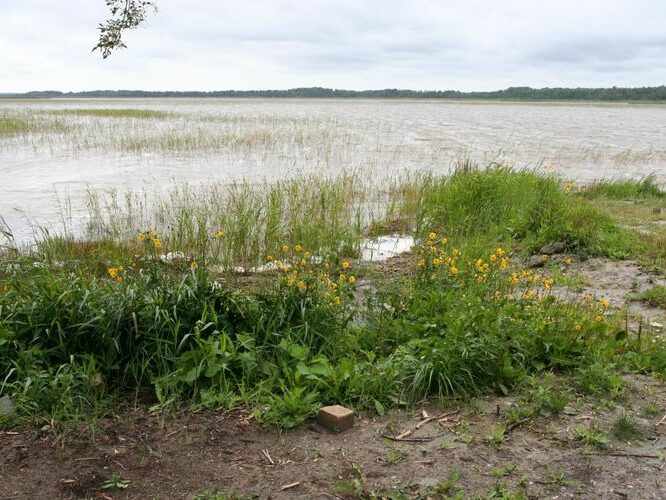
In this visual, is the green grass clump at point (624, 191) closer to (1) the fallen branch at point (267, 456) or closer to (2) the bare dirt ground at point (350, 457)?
(2) the bare dirt ground at point (350, 457)

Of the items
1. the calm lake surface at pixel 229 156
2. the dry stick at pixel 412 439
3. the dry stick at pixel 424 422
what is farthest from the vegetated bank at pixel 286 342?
the calm lake surface at pixel 229 156

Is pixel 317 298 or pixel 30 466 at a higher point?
pixel 317 298

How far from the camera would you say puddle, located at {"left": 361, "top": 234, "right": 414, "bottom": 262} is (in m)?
8.89

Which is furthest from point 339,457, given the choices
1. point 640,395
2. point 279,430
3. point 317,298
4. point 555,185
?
point 555,185

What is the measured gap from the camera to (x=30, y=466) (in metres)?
3.34

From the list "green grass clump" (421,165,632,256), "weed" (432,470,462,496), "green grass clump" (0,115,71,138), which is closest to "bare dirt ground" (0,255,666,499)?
"weed" (432,470,462,496)

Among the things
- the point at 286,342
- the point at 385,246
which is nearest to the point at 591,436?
the point at 286,342

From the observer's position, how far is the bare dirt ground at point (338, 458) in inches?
Result: 124

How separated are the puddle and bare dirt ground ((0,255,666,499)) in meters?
4.91

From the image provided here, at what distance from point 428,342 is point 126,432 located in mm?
2125

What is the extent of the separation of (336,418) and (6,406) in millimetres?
2046

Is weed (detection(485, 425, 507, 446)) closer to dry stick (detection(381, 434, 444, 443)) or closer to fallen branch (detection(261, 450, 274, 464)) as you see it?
dry stick (detection(381, 434, 444, 443))

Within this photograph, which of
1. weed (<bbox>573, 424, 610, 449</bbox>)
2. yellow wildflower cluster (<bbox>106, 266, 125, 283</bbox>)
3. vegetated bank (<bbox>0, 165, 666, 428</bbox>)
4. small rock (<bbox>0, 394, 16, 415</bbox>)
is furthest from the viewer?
yellow wildflower cluster (<bbox>106, 266, 125, 283</bbox>)

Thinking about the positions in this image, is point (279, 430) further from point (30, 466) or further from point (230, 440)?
point (30, 466)
